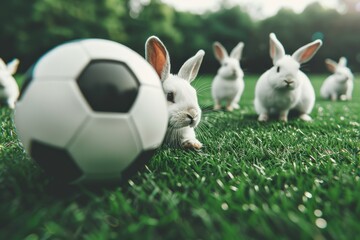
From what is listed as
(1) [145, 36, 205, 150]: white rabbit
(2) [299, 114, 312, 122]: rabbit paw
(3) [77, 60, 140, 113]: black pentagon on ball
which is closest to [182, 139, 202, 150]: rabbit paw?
(1) [145, 36, 205, 150]: white rabbit

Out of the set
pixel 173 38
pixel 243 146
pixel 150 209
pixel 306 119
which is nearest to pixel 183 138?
pixel 243 146

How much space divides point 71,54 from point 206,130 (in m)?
1.94

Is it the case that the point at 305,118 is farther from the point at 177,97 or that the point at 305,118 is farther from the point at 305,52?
the point at 177,97

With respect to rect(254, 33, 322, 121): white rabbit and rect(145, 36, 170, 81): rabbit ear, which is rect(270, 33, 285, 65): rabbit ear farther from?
rect(145, 36, 170, 81): rabbit ear

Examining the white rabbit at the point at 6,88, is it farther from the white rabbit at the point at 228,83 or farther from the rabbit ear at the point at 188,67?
the rabbit ear at the point at 188,67

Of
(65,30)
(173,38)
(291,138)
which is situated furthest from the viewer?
(173,38)

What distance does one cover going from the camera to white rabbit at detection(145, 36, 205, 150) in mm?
2611

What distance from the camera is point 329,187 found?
197cm

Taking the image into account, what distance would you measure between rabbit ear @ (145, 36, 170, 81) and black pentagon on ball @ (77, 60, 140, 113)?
0.95 m

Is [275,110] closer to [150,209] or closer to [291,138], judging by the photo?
[291,138]

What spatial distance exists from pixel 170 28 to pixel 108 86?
117ft

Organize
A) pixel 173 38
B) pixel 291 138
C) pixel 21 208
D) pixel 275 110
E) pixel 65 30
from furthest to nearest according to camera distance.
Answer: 1. pixel 173 38
2. pixel 65 30
3. pixel 275 110
4. pixel 291 138
5. pixel 21 208

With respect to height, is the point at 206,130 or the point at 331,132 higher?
the point at 206,130

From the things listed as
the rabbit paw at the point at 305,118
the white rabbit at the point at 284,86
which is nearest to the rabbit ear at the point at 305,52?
the white rabbit at the point at 284,86
